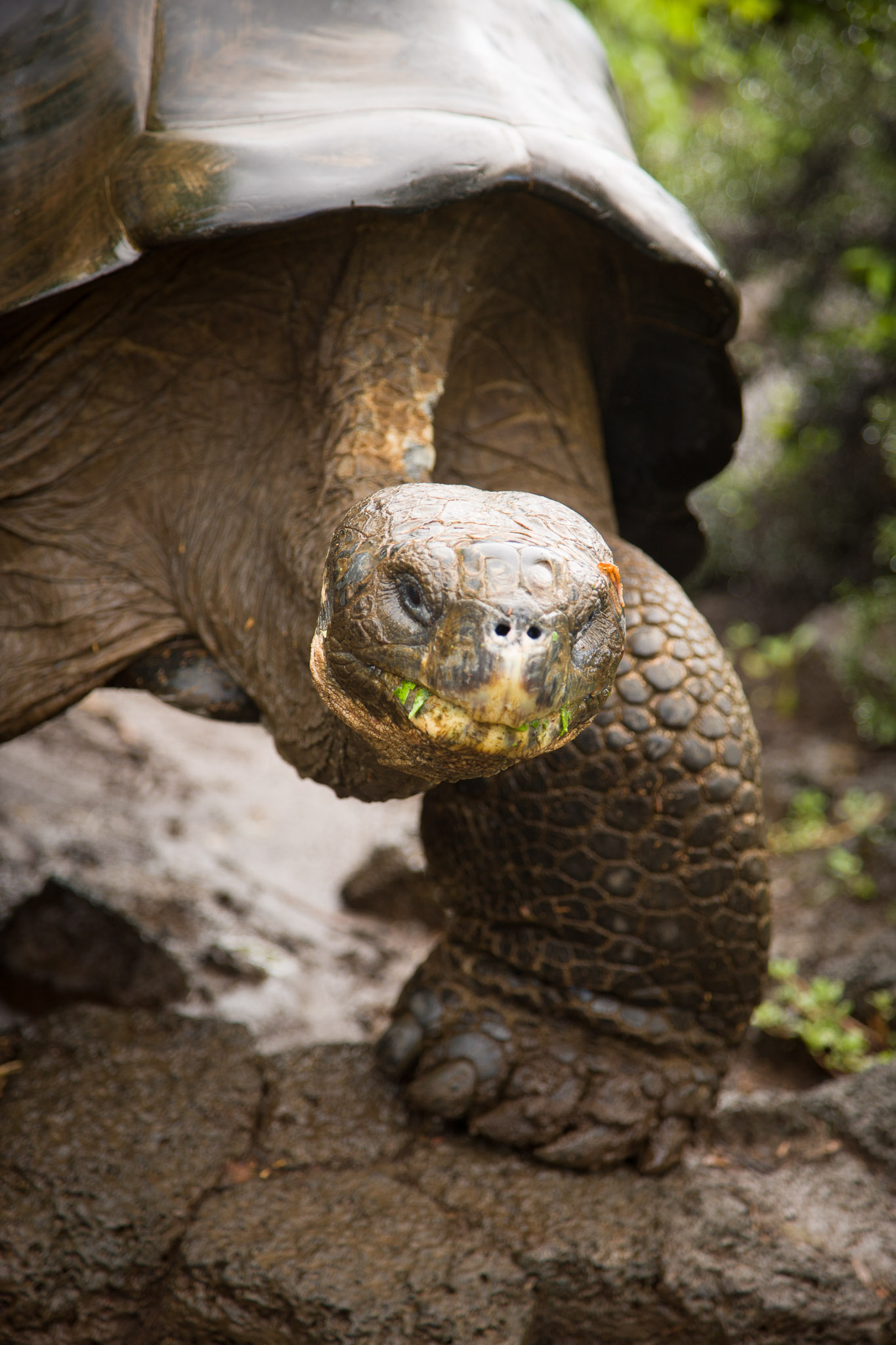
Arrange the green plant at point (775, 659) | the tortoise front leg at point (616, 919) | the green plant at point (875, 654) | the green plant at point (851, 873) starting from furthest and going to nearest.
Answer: the green plant at point (775, 659), the green plant at point (875, 654), the green plant at point (851, 873), the tortoise front leg at point (616, 919)

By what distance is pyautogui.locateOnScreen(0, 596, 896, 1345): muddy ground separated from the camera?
1583 mm

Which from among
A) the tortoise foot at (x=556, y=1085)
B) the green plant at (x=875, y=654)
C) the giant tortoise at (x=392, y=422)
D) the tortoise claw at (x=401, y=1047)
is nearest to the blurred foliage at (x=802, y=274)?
the green plant at (x=875, y=654)

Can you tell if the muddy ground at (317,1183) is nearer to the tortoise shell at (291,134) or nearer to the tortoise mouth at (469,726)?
the tortoise mouth at (469,726)

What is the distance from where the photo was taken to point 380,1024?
2523 mm

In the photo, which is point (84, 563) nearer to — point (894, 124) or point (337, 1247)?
point (337, 1247)

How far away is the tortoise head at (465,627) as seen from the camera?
3.55 feet

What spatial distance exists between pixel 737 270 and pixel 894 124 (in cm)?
104

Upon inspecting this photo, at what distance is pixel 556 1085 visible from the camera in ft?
6.18

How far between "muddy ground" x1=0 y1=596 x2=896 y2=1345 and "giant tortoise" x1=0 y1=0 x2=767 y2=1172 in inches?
5.6

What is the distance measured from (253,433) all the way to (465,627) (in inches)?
42.8

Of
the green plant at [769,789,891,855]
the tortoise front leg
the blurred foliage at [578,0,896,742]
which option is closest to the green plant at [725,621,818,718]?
the blurred foliage at [578,0,896,742]

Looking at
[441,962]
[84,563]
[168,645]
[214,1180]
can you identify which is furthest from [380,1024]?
[84,563]

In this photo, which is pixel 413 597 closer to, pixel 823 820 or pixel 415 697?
pixel 415 697

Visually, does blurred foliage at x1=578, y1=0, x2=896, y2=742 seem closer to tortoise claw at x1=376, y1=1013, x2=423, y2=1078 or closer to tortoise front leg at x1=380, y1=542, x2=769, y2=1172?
tortoise front leg at x1=380, y1=542, x2=769, y2=1172
